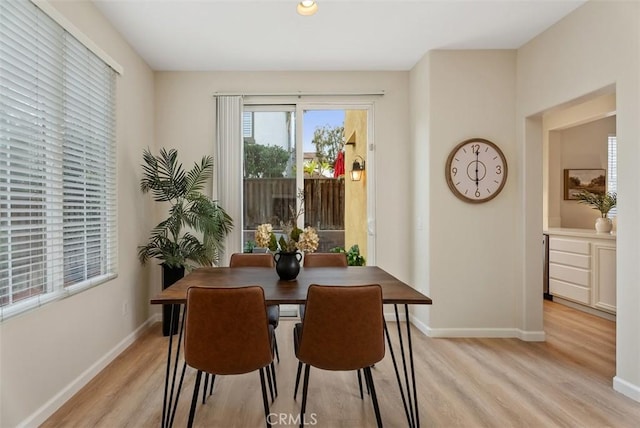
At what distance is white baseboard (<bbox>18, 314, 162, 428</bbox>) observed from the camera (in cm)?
200

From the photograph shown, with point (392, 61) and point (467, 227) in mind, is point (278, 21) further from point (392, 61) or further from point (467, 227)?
A: point (467, 227)

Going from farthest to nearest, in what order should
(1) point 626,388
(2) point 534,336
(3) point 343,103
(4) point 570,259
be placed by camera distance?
(4) point 570,259, (3) point 343,103, (2) point 534,336, (1) point 626,388

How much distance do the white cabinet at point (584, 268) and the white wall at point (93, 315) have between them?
486cm

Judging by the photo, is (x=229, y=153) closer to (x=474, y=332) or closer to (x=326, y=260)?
(x=326, y=260)

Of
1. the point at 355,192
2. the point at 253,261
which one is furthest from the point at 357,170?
the point at 253,261

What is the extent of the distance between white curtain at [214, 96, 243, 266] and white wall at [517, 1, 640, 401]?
3.01m

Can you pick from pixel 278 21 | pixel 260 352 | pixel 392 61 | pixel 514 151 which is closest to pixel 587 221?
pixel 514 151

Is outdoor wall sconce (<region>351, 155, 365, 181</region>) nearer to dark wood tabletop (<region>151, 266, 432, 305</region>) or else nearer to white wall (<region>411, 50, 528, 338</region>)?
white wall (<region>411, 50, 528, 338</region>)

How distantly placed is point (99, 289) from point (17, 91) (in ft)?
4.89

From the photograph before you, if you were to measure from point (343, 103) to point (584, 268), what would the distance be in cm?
338

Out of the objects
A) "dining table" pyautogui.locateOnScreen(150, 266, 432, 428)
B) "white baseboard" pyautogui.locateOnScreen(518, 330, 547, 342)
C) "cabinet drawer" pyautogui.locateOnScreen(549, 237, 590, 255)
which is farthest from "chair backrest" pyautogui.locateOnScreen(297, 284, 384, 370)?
"cabinet drawer" pyautogui.locateOnScreen(549, 237, 590, 255)

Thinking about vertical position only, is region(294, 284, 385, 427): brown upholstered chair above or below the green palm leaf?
below

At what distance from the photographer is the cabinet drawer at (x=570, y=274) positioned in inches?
162

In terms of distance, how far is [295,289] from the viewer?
2018 millimetres
